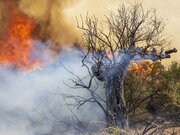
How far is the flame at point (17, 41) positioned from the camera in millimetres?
23172

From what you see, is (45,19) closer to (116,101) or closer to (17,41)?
(17,41)

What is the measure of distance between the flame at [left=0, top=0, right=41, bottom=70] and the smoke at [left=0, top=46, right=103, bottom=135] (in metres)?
0.60

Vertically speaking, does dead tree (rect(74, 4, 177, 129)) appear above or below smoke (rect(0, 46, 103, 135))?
below

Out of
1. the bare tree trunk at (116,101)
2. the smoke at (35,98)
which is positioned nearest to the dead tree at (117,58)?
the bare tree trunk at (116,101)

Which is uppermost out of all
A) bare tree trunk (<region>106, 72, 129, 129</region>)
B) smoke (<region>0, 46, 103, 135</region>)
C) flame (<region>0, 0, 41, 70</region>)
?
flame (<region>0, 0, 41, 70</region>)

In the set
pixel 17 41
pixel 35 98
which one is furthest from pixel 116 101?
pixel 17 41

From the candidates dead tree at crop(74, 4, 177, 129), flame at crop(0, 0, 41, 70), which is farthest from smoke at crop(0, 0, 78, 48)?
dead tree at crop(74, 4, 177, 129)

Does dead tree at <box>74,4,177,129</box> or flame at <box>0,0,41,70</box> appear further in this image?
flame at <box>0,0,41,70</box>

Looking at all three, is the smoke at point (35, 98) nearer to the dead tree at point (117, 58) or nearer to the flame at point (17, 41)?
the flame at point (17, 41)

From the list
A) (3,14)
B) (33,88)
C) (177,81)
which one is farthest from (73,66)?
(177,81)

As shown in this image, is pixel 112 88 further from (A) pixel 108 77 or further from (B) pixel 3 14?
(B) pixel 3 14

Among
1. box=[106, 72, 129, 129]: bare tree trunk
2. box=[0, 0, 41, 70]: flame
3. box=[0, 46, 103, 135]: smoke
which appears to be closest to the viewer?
box=[106, 72, 129, 129]: bare tree trunk

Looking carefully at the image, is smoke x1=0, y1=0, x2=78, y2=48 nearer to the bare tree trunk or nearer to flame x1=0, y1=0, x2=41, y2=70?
flame x1=0, y1=0, x2=41, y2=70

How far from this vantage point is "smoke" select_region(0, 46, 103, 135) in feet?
70.5
